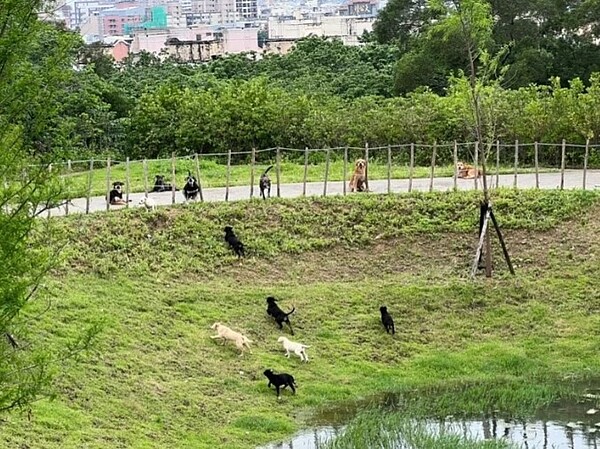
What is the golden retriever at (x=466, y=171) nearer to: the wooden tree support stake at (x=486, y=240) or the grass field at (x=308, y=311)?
the grass field at (x=308, y=311)

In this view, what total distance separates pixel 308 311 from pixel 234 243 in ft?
9.64

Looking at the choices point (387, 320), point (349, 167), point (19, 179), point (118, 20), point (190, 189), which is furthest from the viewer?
point (118, 20)

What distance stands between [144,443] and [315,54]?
1530 inches

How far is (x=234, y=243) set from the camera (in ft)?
74.6

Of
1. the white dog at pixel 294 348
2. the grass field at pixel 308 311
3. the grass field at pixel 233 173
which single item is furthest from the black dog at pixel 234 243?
the grass field at pixel 233 173

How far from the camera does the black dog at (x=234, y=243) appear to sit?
2273 centimetres

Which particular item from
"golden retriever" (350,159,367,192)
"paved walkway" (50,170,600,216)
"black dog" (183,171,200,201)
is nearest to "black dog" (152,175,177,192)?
"paved walkway" (50,170,600,216)

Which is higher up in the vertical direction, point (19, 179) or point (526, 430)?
point (19, 179)

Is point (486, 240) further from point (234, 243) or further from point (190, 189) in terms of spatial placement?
point (190, 189)

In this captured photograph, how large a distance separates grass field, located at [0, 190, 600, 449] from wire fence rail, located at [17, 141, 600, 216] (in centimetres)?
164

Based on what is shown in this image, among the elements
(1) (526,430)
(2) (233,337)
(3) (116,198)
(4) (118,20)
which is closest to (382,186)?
(3) (116,198)

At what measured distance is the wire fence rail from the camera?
86.9ft

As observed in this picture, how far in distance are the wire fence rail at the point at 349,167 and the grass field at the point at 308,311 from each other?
1641 millimetres

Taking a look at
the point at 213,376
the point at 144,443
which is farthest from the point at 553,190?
the point at 144,443
